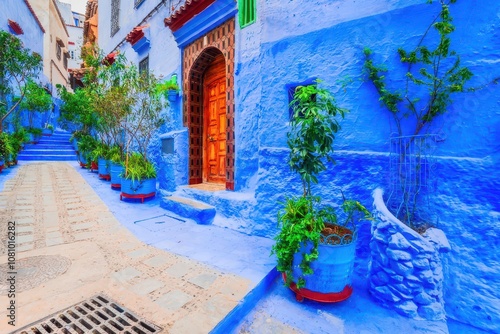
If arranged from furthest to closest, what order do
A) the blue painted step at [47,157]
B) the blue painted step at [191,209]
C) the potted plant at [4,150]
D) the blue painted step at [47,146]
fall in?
the blue painted step at [47,146], the blue painted step at [47,157], the potted plant at [4,150], the blue painted step at [191,209]

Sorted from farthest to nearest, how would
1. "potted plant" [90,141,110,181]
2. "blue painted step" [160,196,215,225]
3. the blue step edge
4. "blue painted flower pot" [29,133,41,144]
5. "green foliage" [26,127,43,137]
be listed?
1. "blue painted flower pot" [29,133,41,144]
2. "green foliage" [26,127,43,137]
3. "potted plant" [90,141,110,181]
4. "blue painted step" [160,196,215,225]
5. the blue step edge

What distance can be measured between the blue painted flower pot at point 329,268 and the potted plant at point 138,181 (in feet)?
15.0

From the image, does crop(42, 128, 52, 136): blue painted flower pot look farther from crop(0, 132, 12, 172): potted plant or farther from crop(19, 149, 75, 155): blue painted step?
crop(0, 132, 12, 172): potted plant

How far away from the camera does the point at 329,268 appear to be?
2.22 m

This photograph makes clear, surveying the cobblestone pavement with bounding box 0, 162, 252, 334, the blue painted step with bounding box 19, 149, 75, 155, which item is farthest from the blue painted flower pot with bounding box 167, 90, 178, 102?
the blue painted step with bounding box 19, 149, 75, 155

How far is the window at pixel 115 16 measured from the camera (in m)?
9.84

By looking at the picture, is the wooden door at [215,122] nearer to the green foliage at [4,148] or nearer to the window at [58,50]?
the green foliage at [4,148]

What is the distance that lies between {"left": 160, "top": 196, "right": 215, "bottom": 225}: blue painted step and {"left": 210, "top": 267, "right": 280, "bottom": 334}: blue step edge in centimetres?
192

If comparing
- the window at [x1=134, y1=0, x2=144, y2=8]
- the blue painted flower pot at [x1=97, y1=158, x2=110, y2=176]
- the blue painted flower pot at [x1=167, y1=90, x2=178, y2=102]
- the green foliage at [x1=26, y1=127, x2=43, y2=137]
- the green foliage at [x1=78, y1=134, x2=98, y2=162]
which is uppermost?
the window at [x1=134, y1=0, x2=144, y2=8]

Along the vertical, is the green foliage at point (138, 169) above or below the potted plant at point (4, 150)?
below

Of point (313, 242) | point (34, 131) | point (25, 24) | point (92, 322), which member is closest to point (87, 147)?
point (34, 131)

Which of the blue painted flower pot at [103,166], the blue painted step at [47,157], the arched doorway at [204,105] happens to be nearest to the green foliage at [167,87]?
the arched doorway at [204,105]

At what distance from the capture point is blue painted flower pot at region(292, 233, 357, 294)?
2219 mm

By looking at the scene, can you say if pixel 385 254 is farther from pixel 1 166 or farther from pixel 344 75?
pixel 1 166
